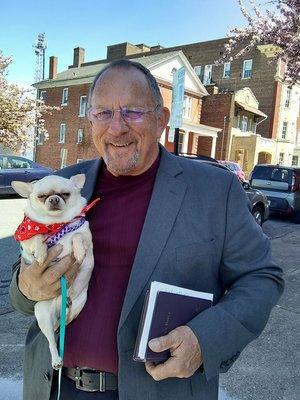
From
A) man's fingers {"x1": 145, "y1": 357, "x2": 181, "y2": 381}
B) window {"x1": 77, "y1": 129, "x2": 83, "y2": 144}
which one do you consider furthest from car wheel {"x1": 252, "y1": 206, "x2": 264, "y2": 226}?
window {"x1": 77, "y1": 129, "x2": 83, "y2": 144}

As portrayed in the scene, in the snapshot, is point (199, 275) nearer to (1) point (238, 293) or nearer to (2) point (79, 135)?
(1) point (238, 293)

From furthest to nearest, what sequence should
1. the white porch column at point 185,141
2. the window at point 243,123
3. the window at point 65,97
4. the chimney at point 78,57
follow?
the chimney at point 78,57
the window at point 243,123
the window at point 65,97
the white porch column at point 185,141

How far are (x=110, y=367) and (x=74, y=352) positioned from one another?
0.17 meters

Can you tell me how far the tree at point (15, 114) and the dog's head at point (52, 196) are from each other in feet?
60.9

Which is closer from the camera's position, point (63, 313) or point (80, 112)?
point (63, 313)

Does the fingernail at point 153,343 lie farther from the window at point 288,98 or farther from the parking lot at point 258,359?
the window at point 288,98

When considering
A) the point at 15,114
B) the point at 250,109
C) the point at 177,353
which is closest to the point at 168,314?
the point at 177,353

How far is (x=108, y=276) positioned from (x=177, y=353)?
46 centimetres

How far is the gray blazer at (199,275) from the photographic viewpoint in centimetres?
167

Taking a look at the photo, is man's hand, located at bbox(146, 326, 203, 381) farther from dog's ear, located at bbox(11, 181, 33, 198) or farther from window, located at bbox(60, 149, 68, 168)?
window, located at bbox(60, 149, 68, 168)

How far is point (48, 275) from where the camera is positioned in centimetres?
167

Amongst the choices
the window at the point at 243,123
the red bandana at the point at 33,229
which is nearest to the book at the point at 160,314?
the red bandana at the point at 33,229

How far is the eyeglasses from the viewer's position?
1972mm

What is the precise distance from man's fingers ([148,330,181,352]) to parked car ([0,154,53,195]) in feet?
50.5
